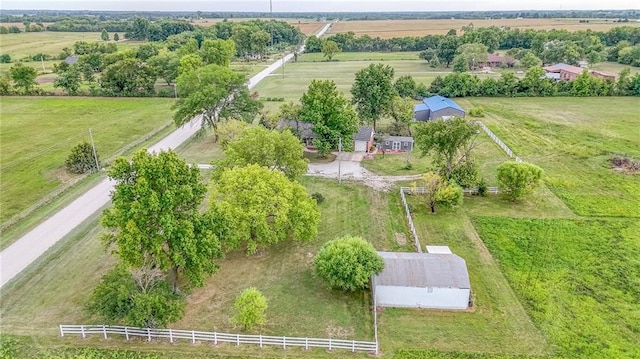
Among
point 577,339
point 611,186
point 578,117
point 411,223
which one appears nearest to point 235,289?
point 411,223

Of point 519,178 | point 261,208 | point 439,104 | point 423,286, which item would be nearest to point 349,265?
point 423,286

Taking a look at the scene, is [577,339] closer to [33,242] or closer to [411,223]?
[411,223]

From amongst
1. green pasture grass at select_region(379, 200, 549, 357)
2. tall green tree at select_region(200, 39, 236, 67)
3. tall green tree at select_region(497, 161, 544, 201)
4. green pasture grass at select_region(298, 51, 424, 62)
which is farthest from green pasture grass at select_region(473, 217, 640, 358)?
green pasture grass at select_region(298, 51, 424, 62)

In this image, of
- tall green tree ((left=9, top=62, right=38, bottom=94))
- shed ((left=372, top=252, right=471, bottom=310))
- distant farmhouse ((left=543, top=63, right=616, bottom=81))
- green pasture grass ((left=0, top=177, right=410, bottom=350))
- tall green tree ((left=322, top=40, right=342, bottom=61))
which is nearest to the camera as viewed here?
green pasture grass ((left=0, top=177, right=410, bottom=350))

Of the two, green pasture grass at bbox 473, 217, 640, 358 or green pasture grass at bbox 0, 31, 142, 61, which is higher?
green pasture grass at bbox 0, 31, 142, 61

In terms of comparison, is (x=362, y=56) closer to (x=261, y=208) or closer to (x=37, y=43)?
(x=261, y=208)

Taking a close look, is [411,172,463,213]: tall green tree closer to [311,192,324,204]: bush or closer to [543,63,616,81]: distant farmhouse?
[311,192,324,204]: bush
